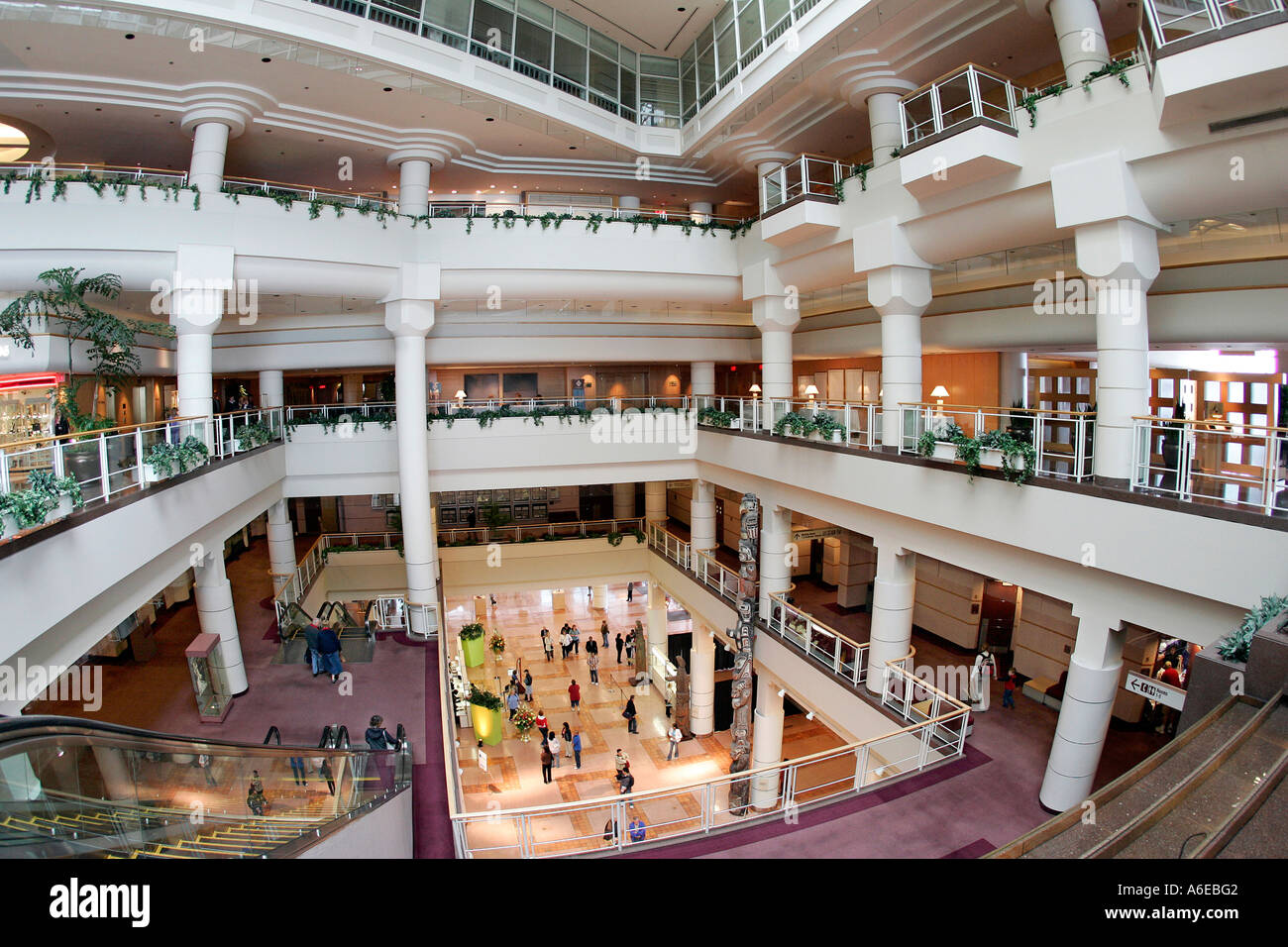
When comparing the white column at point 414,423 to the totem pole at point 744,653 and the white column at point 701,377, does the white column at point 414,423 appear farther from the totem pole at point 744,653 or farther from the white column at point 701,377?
the white column at point 701,377

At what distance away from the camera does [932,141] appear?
9672 millimetres

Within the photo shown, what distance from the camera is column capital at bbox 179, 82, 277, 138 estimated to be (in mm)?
13055

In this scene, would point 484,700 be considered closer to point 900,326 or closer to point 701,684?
point 701,684

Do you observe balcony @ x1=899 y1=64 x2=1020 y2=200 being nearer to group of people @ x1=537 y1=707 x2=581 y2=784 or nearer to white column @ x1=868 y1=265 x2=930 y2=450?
white column @ x1=868 y1=265 x2=930 y2=450

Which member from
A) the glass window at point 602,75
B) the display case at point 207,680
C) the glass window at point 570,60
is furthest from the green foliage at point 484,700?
the glass window at point 602,75

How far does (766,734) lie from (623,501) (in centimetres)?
1217

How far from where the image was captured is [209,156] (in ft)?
43.6

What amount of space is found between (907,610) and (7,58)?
18.1 meters

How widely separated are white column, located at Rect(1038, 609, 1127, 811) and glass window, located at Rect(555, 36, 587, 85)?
49.1 ft

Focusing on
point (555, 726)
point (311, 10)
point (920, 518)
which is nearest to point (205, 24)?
point (311, 10)
